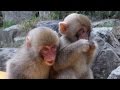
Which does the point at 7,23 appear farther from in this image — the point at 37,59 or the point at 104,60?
the point at 37,59

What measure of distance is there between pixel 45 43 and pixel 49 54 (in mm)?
109

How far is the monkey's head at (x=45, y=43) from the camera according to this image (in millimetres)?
1762

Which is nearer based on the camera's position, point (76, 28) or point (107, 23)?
point (76, 28)

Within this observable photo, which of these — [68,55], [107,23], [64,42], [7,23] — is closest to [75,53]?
[68,55]

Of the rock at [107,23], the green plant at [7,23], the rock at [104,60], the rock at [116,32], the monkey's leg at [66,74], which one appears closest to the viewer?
the monkey's leg at [66,74]

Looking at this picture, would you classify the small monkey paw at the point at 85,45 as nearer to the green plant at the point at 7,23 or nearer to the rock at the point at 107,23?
the rock at the point at 107,23

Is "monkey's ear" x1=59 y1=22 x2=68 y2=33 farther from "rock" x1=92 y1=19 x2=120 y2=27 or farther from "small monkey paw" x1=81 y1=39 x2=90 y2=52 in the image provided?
"rock" x1=92 y1=19 x2=120 y2=27

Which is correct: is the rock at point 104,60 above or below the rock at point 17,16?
above

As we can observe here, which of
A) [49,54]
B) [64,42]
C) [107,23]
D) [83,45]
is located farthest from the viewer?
[107,23]

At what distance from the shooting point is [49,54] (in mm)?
1733

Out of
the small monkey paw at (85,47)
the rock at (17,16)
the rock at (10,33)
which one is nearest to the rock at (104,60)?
the small monkey paw at (85,47)

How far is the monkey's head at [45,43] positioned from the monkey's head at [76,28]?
0.27 metres
